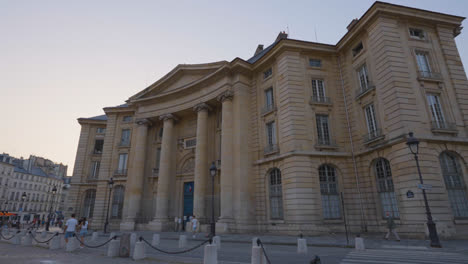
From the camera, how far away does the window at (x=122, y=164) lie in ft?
109

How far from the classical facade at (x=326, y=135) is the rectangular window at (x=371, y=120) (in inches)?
2.9

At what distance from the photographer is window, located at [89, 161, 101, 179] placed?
121ft

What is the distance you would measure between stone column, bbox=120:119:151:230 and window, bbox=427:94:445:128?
88.3 feet

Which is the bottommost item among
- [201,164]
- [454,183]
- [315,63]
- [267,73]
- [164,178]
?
[454,183]

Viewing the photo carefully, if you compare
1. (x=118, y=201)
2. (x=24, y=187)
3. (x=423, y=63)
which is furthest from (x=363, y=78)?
(x=24, y=187)

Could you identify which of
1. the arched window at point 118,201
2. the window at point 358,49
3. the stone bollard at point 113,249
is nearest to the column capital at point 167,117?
the arched window at point 118,201

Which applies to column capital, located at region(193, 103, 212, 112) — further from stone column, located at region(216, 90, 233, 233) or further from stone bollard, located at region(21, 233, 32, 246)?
stone bollard, located at region(21, 233, 32, 246)

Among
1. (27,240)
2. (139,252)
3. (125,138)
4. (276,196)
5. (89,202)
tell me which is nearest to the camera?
(139,252)

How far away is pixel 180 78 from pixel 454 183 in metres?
25.9

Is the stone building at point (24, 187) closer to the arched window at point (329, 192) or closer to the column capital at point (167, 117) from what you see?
the column capital at point (167, 117)

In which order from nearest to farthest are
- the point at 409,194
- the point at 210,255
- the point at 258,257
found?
the point at 258,257 → the point at 210,255 → the point at 409,194

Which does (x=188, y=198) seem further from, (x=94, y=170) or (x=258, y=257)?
(x=258, y=257)

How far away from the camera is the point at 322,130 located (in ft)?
68.8

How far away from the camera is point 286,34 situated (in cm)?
3172
